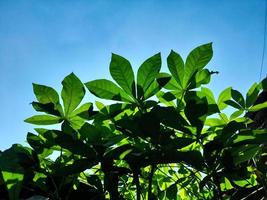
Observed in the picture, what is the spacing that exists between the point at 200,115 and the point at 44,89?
44 centimetres

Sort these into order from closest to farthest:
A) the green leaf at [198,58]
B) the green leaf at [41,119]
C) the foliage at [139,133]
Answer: the foliage at [139,133] → the green leaf at [198,58] → the green leaf at [41,119]

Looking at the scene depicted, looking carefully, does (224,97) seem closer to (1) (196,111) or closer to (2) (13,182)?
(1) (196,111)

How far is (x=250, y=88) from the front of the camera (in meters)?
1.06

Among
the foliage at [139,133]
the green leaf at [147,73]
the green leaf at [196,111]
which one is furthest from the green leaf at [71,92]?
the green leaf at [196,111]

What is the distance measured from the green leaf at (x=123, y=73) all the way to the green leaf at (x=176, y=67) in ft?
0.37

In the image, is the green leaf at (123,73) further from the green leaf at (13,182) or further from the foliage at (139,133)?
the green leaf at (13,182)

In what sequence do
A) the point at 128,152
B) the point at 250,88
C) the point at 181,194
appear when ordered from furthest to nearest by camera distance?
the point at 181,194, the point at 250,88, the point at 128,152

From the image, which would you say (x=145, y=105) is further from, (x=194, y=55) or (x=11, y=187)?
(x=11, y=187)

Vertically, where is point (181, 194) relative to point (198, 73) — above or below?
below

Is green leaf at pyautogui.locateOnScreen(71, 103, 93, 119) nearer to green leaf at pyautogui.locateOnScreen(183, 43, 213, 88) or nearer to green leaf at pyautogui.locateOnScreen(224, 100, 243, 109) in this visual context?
green leaf at pyautogui.locateOnScreen(183, 43, 213, 88)

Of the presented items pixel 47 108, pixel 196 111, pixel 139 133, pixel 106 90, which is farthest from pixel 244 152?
pixel 47 108

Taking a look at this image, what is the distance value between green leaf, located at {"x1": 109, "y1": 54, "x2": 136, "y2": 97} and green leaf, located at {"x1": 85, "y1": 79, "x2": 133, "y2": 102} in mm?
20

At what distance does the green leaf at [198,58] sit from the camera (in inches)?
33.1

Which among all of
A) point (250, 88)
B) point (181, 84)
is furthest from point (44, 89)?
point (250, 88)
